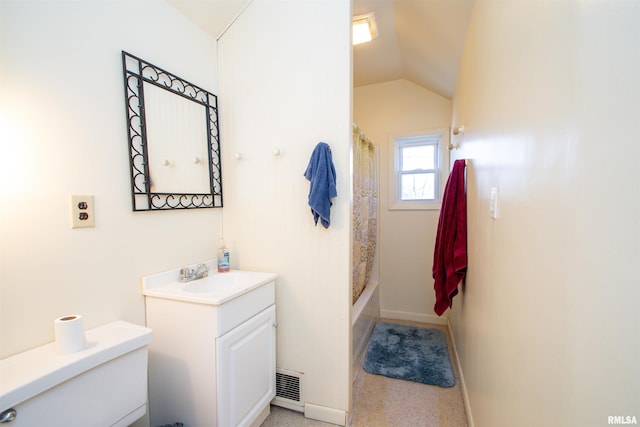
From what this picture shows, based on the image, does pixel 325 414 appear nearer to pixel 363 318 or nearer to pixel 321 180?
pixel 363 318

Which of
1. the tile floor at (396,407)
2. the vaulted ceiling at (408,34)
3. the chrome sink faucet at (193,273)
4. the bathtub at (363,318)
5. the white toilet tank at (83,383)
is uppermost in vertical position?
the vaulted ceiling at (408,34)

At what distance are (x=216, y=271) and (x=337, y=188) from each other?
98 centimetres

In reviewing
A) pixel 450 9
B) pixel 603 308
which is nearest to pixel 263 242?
pixel 603 308

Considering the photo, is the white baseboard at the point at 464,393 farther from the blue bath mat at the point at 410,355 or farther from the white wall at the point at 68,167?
the white wall at the point at 68,167

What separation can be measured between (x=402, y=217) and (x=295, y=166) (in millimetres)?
1835

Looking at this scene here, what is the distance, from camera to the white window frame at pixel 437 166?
2951 millimetres

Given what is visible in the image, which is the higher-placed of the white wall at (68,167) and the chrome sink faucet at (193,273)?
the white wall at (68,167)

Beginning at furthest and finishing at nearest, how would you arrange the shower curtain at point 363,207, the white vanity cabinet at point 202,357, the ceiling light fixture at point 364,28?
1. the shower curtain at point 363,207
2. the ceiling light fixture at point 364,28
3. the white vanity cabinet at point 202,357

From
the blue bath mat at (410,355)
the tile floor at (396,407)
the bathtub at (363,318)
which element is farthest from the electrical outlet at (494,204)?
the blue bath mat at (410,355)

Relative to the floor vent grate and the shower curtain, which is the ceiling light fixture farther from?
the floor vent grate

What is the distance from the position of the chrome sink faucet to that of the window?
221 cm

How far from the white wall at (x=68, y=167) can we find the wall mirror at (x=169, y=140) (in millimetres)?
48

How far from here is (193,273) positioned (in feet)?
5.29

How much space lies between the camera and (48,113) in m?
1.08
